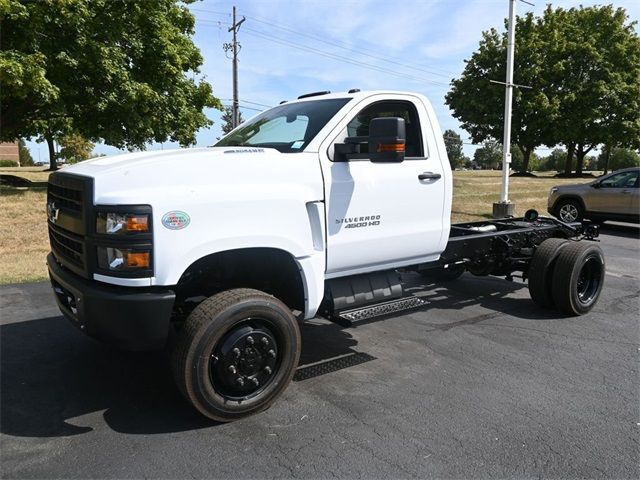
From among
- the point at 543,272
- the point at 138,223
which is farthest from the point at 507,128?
the point at 138,223

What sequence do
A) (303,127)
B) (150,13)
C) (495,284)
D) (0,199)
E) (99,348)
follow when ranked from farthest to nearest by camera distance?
1. (150,13)
2. (0,199)
3. (495,284)
4. (99,348)
5. (303,127)

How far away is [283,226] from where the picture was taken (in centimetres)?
354

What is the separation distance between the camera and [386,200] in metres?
4.19

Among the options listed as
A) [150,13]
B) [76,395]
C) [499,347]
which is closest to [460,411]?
[499,347]

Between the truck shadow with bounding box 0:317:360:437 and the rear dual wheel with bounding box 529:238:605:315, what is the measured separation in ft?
7.66

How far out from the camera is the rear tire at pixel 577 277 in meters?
5.66

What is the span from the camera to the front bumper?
3025mm

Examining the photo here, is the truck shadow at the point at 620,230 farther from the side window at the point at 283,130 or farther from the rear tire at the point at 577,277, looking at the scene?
the side window at the point at 283,130

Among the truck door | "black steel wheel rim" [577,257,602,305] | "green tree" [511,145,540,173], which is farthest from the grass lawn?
"green tree" [511,145,540,173]

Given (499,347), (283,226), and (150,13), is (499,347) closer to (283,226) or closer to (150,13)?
(283,226)

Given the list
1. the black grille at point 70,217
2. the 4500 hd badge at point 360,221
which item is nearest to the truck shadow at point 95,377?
the black grille at point 70,217

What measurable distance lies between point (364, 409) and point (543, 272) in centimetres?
314

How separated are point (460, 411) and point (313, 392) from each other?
1.04 m

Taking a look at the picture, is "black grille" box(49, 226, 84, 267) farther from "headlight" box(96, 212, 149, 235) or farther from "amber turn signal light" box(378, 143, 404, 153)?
"amber turn signal light" box(378, 143, 404, 153)
